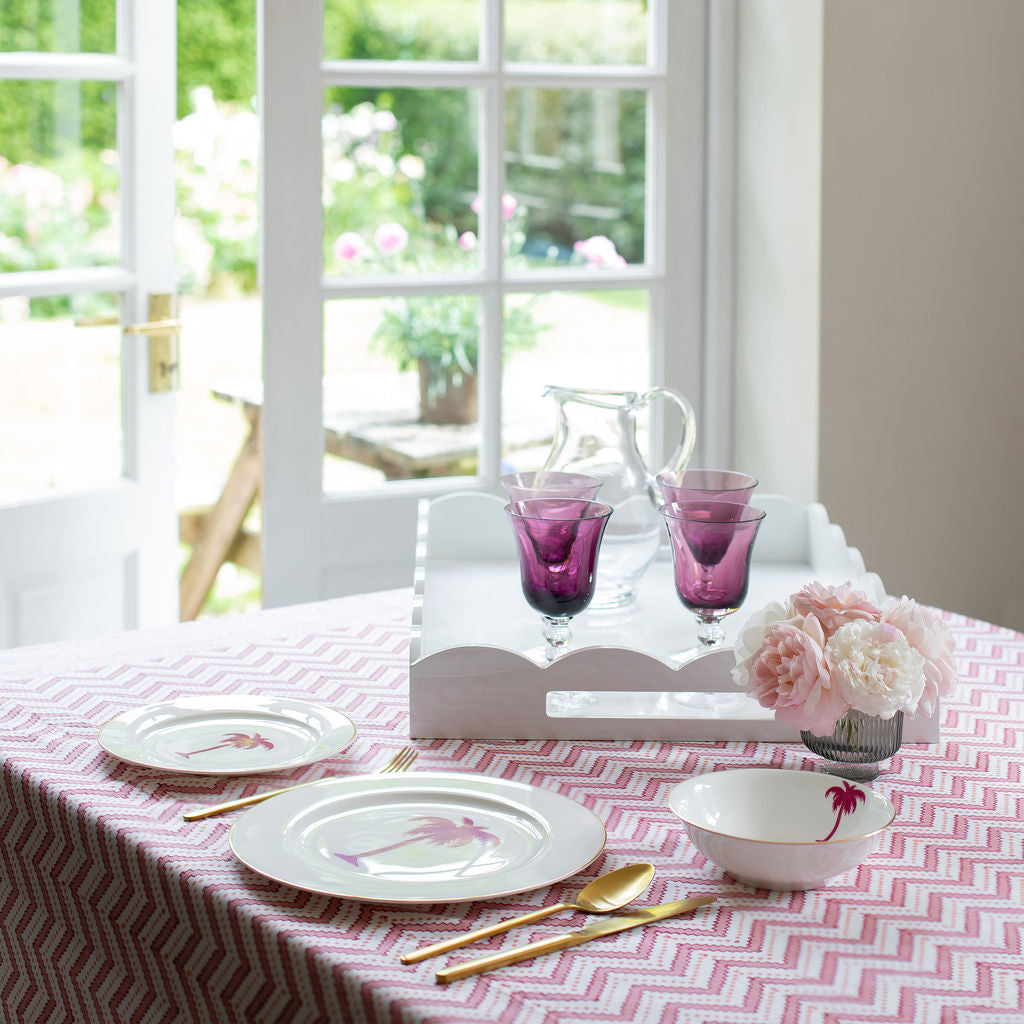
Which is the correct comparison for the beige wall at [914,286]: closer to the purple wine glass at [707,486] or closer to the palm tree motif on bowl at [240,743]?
the purple wine glass at [707,486]

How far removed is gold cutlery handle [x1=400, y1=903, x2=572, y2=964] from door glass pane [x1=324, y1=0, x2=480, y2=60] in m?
1.97

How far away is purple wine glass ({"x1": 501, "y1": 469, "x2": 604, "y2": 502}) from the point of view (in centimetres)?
127

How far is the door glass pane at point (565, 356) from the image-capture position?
8.86 feet

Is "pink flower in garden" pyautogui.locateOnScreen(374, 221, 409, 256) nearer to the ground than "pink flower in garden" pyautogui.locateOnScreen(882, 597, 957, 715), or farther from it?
farther from it

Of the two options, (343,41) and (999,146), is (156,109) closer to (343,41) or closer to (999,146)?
(343,41)

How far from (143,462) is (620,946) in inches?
73.2

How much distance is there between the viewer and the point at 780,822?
99 cm

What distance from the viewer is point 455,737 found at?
121 cm

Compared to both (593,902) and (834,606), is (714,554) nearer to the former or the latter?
(834,606)

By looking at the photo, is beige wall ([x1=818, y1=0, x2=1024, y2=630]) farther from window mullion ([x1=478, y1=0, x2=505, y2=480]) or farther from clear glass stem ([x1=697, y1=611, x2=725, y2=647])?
clear glass stem ([x1=697, y1=611, x2=725, y2=647])

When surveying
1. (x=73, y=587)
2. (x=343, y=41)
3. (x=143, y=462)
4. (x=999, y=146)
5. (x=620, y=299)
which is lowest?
A: (x=73, y=587)

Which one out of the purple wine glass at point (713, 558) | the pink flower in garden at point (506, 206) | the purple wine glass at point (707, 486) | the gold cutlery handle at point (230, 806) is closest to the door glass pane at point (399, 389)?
the pink flower in garden at point (506, 206)

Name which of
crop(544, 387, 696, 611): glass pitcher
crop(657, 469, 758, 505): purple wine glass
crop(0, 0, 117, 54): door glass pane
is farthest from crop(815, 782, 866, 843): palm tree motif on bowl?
crop(0, 0, 117, 54): door glass pane

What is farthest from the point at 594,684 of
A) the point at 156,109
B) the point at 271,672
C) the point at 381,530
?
the point at 156,109
